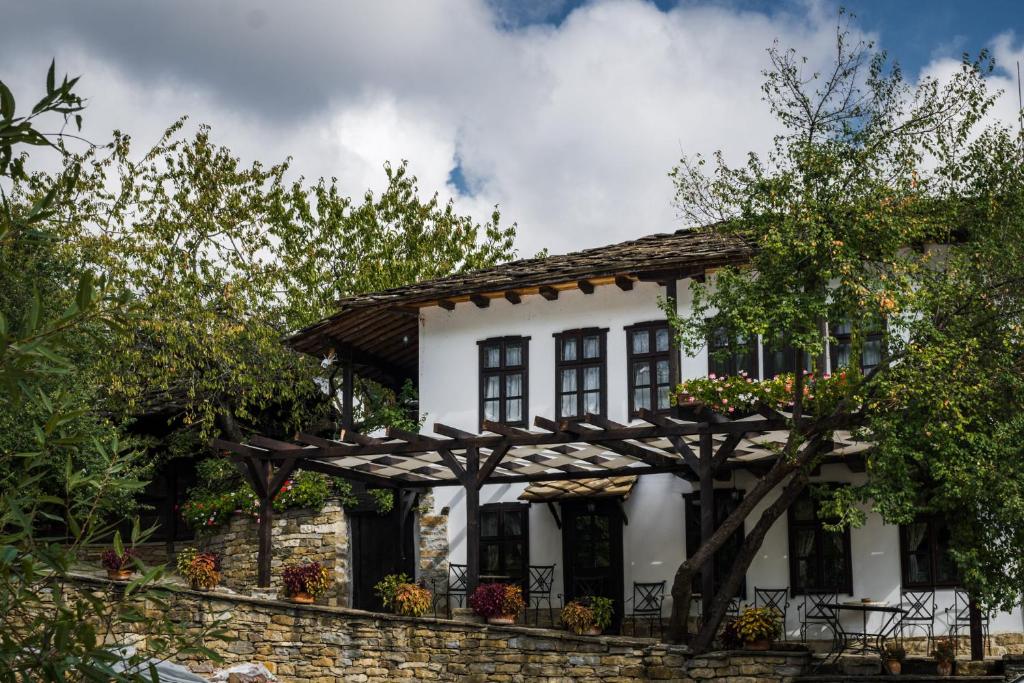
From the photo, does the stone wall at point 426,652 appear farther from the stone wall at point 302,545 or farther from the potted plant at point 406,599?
the stone wall at point 302,545

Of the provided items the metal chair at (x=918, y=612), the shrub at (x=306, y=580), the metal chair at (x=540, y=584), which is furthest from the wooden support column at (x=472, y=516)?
the metal chair at (x=918, y=612)

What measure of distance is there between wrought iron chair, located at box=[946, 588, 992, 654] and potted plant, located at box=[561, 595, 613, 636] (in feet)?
14.1

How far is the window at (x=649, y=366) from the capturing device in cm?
1788

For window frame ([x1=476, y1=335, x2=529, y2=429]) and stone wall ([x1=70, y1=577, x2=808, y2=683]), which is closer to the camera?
stone wall ([x1=70, y1=577, x2=808, y2=683])

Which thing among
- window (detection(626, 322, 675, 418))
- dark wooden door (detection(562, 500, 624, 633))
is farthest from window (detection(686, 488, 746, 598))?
window (detection(626, 322, 675, 418))

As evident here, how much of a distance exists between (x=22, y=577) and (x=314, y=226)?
24.2 m

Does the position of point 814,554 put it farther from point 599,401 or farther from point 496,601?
point 496,601

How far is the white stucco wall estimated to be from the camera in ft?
53.8

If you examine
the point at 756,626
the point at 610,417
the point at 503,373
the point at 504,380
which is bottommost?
the point at 756,626

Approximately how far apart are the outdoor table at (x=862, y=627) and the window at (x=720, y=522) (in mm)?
1567

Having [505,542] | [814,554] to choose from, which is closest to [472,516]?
[505,542]

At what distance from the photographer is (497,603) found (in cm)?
1542

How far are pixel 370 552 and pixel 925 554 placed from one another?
8.76 metres

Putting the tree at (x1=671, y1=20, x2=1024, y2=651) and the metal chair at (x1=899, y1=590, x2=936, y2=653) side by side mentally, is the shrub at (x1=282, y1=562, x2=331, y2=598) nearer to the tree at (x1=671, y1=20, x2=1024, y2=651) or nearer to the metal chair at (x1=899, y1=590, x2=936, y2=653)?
the tree at (x1=671, y1=20, x2=1024, y2=651)
